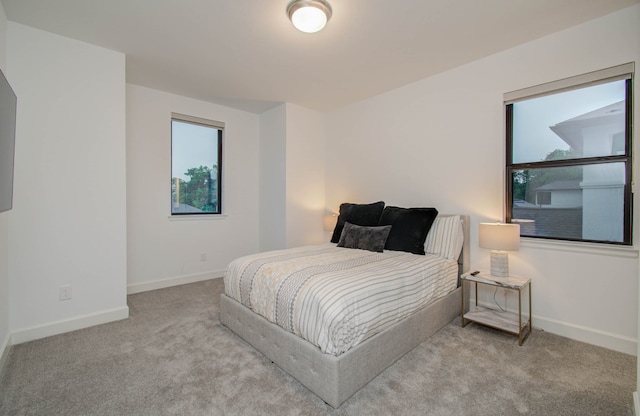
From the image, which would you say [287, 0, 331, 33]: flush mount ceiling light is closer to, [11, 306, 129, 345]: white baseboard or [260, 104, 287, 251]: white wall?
[260, 104, 287, 251]: white wall

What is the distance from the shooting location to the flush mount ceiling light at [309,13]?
6.66ft

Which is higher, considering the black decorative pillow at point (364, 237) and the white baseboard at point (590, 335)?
the black decorative pillow at point (364, 237)

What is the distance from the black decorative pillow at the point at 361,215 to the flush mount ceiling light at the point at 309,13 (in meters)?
1.97

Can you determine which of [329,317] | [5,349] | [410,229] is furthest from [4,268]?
[410,229]

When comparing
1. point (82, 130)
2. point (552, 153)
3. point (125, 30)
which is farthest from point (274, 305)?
point (552, 153)

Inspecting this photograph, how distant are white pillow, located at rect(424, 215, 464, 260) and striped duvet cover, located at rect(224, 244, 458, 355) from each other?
0.09 m

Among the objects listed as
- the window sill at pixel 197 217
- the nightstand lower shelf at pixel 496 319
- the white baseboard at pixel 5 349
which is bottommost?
the white baseboard at pixel 5 349

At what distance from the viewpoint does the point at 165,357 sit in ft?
6.95

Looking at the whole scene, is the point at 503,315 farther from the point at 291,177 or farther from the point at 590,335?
the point at 291,177

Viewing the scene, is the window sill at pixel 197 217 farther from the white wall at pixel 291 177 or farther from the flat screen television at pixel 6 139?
the flat screen television at pixel 6 139

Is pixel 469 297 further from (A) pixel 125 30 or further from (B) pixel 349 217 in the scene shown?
(A) pixel 125 30

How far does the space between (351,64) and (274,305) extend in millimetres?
2504

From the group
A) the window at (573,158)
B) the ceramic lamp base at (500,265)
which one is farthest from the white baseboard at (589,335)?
the window at (573,158)

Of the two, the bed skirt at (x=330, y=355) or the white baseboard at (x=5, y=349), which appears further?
the white baseboard at (x=5, y=349)
